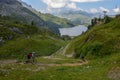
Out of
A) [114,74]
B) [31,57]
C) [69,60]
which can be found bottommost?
[69,60]

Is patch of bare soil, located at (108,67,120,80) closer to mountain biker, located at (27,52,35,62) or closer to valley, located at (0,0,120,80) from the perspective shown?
valley, located at (0,0,120,80)

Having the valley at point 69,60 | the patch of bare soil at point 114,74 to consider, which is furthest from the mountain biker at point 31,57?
the patch of bare soil at point 114,74

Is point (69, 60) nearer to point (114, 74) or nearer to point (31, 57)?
point (31, 57)

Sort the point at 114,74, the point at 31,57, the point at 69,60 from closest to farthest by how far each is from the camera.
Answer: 1. the point at 114,74
2. the point at 31,57
3. the point at 69,60

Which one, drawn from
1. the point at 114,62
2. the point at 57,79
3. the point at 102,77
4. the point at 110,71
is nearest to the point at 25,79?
the point at 57,79

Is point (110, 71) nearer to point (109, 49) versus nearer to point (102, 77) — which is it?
point (102, 77)

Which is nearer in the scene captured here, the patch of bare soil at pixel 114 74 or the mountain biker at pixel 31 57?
the patch of bare soil at pixel 114 74

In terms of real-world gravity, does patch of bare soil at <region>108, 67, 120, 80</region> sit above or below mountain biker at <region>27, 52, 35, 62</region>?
below

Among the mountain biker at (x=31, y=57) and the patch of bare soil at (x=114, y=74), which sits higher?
the mountain biker at (x=31, y=57)

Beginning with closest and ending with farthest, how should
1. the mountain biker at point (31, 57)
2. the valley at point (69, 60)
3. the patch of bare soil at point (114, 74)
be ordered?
the patch of bare soil at point (114, 74)
the valley at point (69, 60)
the mountain biker at point (31, 57)

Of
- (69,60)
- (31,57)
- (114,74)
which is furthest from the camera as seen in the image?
(69,60)

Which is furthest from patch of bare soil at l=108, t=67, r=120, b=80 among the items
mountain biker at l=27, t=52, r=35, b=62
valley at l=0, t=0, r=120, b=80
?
mountain biker at l=27, t=52, r=35, b=62

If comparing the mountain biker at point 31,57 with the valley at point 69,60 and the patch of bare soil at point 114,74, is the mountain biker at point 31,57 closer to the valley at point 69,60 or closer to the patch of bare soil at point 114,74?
the valley at point 69,60

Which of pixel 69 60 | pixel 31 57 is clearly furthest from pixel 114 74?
pixel 69 60
